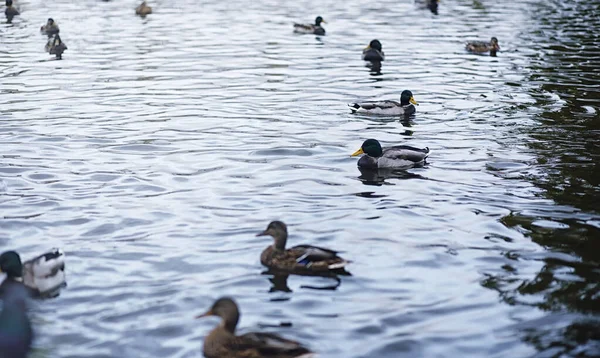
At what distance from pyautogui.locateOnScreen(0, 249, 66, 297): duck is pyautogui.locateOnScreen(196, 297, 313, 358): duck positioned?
2.64 metres

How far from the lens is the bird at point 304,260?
12.6 m

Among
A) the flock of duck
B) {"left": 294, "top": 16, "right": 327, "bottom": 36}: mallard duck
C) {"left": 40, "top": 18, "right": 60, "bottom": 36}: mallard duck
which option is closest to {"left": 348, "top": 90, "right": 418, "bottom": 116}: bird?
the flock of duck

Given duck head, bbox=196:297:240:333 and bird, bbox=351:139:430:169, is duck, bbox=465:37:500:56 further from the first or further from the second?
duck head, bbox=196:297:240:333

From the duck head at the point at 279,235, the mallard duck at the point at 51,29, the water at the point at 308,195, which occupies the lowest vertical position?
the water at the point at 308,195

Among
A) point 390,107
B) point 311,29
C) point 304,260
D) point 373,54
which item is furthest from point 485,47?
point 304,260

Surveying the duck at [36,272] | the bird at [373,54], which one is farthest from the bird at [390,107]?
the duck at [36,272]

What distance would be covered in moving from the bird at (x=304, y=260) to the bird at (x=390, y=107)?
1134 cm

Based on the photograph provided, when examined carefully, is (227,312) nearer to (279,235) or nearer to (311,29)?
(279,235)

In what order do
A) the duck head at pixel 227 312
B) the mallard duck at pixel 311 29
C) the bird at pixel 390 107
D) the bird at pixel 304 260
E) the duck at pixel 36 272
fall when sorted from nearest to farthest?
the duck head at pixel 227 312
the duck at pixel 36 272
the bird at pixel 304 260
the bird at pixel 390 107
the mallard duck at pixel 311 29

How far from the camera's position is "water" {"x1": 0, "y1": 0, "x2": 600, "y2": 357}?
36.5 feet

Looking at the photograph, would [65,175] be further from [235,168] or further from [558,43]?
[558,43]

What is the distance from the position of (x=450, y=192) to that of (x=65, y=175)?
285 inches

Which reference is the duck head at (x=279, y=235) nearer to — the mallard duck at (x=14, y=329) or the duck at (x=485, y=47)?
the mallard duck at (x=14, y=329)

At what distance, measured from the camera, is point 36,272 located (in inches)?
468
